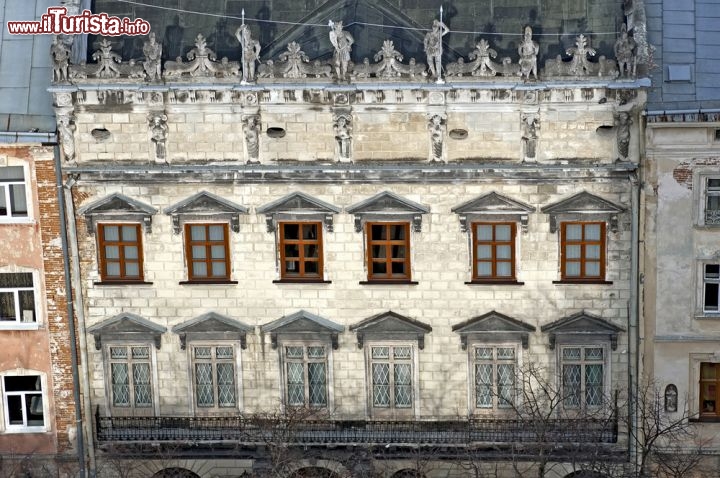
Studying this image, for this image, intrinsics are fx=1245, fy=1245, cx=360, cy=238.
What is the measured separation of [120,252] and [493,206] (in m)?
13.4

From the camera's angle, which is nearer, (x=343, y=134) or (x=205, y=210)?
(x=343, y=134)

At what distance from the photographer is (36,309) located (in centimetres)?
4494

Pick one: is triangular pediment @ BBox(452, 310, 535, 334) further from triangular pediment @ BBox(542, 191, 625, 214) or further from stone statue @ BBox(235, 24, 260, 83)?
stone statue @ BBox(235, 24, 260, 83)

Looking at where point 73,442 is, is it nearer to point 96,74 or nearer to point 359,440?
point 359,440

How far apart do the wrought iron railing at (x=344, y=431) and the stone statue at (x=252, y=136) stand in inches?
373

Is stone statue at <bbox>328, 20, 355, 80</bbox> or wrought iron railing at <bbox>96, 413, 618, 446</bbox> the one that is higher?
stone statue at <bbox>328, 20, 355, 80</bbox>

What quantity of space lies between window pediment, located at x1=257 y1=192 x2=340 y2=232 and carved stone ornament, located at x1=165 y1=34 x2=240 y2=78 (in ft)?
15.4

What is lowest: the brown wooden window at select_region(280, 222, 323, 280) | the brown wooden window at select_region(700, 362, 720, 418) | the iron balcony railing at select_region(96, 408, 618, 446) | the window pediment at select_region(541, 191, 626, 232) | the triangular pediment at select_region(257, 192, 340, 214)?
the iron balcony railing at select_region(96, 408, 618, 446)

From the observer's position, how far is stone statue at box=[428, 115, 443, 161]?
42531 mm

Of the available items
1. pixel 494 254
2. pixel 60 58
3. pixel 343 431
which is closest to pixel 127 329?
pixel 343 431

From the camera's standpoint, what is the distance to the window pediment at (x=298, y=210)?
43.3 meters

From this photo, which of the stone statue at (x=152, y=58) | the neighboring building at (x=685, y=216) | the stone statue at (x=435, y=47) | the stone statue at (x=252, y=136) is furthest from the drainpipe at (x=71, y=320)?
the neighboring building at (x=685, y=216)

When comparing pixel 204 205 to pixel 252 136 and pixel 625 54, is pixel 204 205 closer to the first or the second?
pixel 252 136

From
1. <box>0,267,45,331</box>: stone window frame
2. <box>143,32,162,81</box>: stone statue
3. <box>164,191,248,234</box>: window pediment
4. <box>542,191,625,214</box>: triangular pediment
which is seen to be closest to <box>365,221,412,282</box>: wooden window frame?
<box>164,191,248,234</box>: window pediment
